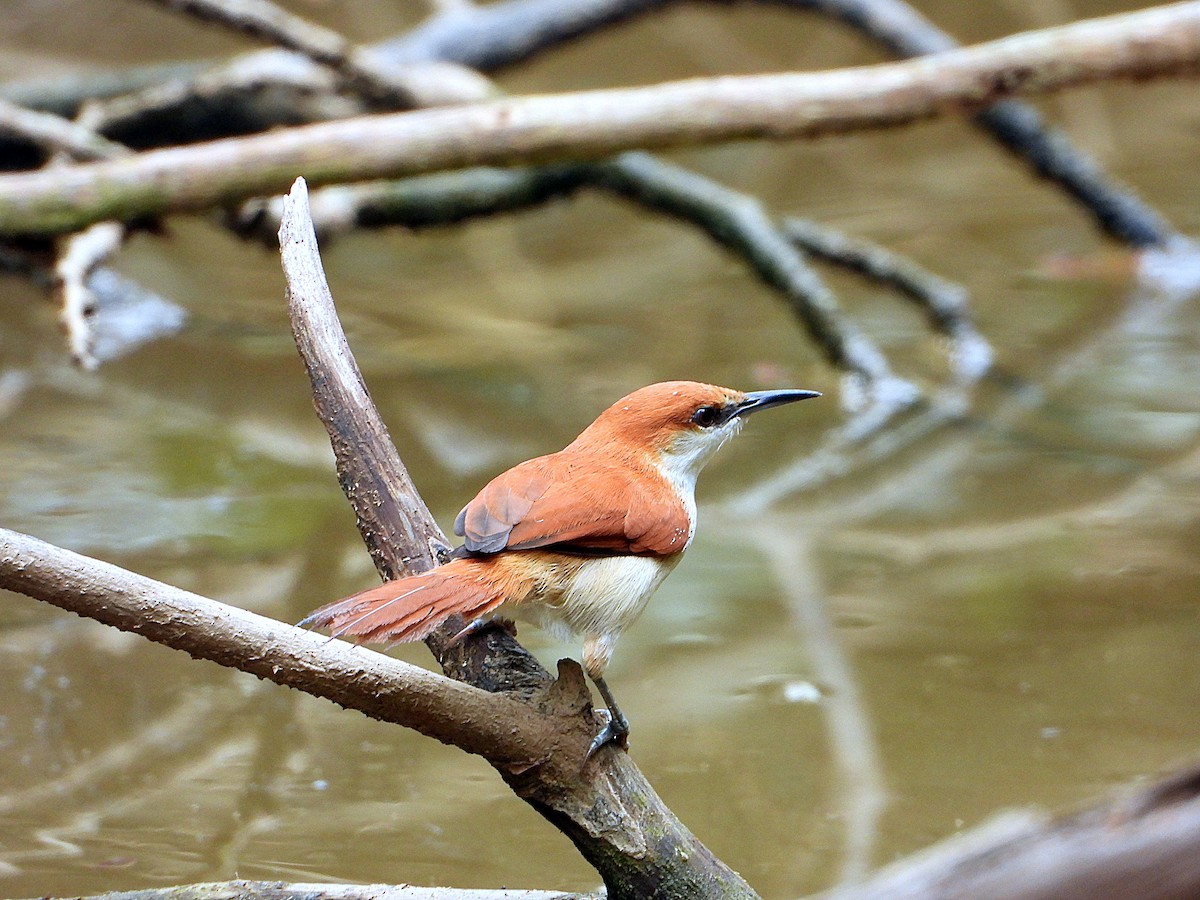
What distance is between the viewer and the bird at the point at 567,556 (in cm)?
203

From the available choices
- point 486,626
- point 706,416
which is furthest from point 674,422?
point 486,626

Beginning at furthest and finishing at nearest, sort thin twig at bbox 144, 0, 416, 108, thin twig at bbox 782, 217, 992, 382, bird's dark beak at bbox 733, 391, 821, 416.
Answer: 1. thin twig at bbox 782, 217, 992, 382
2. thin twig at bbox 144, 0, 416, 108
3. bird's dark beak at bbox 733, 391, 821, 416

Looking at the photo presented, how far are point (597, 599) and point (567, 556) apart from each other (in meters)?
0.09

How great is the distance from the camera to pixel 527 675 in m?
2.26

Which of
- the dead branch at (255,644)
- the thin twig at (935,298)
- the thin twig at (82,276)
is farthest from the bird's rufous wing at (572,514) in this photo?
the thin twig at (935,298)

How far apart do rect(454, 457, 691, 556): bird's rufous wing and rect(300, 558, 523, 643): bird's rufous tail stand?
5 centimetres

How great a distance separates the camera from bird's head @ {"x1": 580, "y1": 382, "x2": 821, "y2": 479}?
2631 mm

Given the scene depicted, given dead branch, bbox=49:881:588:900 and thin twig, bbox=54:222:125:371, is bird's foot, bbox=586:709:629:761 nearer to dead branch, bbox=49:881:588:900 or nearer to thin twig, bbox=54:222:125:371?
dead branch, bbox=49:881:588:900

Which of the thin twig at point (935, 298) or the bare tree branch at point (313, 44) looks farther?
the thin twig at point (935, 298)

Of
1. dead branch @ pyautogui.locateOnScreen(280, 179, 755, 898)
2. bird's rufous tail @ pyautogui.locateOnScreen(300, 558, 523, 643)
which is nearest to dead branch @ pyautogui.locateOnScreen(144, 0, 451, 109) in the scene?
dead branch @ pyautogui.locateOnScreen(280, 179, 755, 898)

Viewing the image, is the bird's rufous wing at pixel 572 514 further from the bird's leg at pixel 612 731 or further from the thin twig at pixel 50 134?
the thin twig at pixel 50 134

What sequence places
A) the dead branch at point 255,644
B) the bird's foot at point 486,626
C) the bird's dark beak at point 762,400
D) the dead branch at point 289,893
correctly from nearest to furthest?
1. the dead branch at point 255,644
2. the dead branch at point 289,893
3. the bird's foot at point 486,626
4. the bird's dark beak at point 762,400

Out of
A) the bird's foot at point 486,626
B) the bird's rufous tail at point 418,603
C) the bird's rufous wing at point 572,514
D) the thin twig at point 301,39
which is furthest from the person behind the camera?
the thin twig at point 301,39

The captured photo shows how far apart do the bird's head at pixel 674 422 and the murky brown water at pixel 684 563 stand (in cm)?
83
